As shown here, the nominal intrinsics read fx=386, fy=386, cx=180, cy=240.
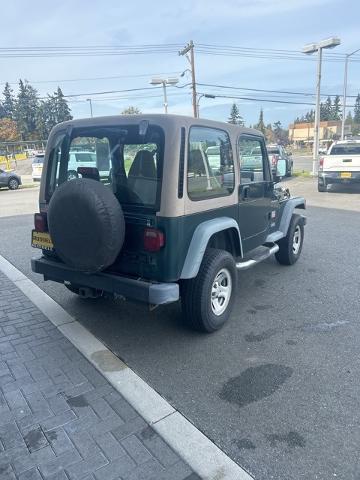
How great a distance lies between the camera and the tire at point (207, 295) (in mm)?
3551

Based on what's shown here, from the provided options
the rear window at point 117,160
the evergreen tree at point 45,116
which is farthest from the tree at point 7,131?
the rear window at point 117,160

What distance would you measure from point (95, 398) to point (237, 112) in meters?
110

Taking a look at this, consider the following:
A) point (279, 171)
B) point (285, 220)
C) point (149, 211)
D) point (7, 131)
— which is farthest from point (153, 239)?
point (7, 131)

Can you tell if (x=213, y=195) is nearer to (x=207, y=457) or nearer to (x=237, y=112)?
(x=207, y=457)

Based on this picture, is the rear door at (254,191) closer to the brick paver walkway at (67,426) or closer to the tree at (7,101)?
the brick paver walkway at (67,426)

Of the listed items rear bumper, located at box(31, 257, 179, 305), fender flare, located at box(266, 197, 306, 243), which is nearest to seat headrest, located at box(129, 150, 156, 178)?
rear bumper, located at box(31, 257, 179, 305)

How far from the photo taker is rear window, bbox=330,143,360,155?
46.0 feet

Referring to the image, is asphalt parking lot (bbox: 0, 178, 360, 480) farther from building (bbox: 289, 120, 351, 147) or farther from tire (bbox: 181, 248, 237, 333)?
building (bbox: 289, 120, 351, 147)

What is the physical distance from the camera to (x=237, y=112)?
105 meters

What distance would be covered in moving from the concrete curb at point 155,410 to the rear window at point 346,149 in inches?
507

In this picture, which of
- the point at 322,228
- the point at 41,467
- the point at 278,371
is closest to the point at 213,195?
the point at 278,371

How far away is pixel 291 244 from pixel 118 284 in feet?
10.7

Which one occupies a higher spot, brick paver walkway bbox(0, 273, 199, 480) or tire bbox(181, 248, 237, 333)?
tire bbox(181, 248, 237, 333)

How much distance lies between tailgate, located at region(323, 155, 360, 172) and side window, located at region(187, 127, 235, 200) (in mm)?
10868
